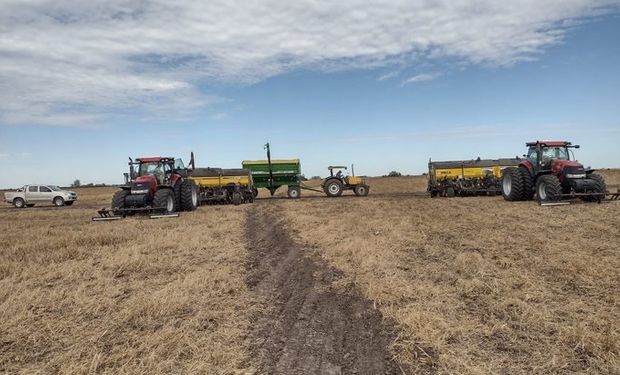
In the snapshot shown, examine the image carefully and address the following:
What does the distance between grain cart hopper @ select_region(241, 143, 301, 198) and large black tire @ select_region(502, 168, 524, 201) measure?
13.8 m

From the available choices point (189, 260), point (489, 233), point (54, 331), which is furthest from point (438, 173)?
point (54, 331)

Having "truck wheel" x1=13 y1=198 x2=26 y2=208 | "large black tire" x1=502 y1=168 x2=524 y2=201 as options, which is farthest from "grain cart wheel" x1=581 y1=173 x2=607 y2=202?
"truck wheel" x1=13 y1=198 x2=26 y2=208

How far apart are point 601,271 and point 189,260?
22.0ft

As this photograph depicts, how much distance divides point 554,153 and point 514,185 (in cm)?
189

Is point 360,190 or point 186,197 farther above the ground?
point 186,197

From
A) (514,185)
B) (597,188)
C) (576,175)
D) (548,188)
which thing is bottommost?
(597,188)

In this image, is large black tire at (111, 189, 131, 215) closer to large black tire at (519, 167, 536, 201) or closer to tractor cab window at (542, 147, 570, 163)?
large black tire at (519, 167, 536, 201)

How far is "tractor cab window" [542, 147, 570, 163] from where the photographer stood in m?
18.4

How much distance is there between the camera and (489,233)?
1066cm

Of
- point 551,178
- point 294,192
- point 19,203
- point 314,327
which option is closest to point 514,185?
point 551,178

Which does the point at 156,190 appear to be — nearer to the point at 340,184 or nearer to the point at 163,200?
the point at 163,200

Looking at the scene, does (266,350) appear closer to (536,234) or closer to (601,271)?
(601,271)

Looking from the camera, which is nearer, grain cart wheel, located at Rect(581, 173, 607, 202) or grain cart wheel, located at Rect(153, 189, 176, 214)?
grain cart wheel, located at Rect(581, 173, 607, 202)

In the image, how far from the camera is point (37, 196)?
31.8 m
